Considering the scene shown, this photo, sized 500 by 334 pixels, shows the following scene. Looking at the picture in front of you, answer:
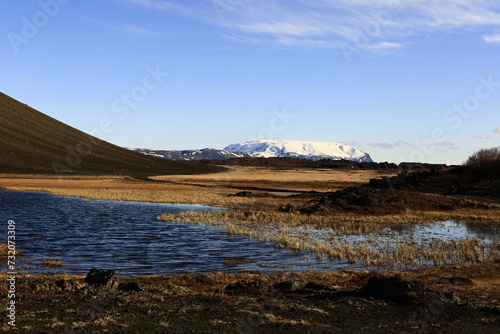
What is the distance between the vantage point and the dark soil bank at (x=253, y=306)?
14.6m

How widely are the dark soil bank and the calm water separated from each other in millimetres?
4692

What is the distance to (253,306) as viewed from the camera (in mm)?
16984

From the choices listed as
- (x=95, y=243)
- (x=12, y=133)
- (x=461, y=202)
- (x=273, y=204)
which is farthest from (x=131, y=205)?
(x=12, y=133)

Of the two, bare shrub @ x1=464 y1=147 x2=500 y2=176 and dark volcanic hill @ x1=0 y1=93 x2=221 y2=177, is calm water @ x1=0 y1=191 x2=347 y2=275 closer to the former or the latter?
bare shrub @ x1=464 y1=147 x2=500 y2=176

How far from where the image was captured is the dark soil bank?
14.6 metres

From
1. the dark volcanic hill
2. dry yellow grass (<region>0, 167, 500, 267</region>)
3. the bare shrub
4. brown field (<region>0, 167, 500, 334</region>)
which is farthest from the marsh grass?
the dark volcanic hill

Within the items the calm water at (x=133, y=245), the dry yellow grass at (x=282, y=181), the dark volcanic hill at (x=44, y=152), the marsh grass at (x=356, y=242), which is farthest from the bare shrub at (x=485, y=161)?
the dark volcanic hill at (x=44, y=152)

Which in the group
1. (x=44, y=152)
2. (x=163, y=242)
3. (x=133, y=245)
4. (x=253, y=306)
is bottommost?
(x=133, y=245)

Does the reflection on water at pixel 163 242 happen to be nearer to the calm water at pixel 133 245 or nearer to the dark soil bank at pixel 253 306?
→ the calm water at pixel 133 245

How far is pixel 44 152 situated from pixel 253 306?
16047 cm

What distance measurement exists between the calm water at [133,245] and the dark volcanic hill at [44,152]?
95141mm

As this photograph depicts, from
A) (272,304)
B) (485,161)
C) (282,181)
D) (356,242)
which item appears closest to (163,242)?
(356,242)

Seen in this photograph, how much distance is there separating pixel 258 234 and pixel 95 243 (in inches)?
466

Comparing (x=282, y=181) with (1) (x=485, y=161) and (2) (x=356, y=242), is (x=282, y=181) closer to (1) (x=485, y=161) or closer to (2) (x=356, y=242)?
(1) (x=485, y=161)
